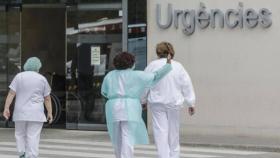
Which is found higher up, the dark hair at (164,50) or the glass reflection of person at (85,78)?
the dark hair at (164,50)

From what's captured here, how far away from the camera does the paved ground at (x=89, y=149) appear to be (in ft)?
44.0

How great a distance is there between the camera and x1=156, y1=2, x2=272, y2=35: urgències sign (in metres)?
15.9

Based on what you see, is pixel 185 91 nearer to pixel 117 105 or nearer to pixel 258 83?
pixel 117 105

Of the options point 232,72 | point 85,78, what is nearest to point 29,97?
point 232,72

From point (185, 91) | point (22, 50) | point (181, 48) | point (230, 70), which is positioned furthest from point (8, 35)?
point (185, 91)

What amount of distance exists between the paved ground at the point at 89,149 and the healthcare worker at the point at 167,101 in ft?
9.82

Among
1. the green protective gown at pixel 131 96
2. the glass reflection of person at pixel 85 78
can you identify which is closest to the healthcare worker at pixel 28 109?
the green protective gown at pixel 131 96

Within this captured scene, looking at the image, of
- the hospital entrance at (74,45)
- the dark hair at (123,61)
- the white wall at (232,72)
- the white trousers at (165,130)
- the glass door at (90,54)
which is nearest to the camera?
the dark hair at (123,61)

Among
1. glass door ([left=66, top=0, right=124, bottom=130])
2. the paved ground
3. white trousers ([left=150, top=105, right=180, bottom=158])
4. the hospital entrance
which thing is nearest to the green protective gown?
white trousers ([left=150, top=105, right=180, bottom=158])

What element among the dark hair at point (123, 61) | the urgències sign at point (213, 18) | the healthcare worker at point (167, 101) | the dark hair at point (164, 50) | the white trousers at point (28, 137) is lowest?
the white trousers at point (28, 137)

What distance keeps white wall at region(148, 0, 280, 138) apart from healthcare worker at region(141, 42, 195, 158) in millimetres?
5918

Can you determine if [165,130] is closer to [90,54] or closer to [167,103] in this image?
[167,103]

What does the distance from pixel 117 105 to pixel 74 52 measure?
9.12m

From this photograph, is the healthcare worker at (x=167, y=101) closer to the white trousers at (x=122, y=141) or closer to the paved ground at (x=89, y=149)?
the white trousers at (x=122, y=141)
